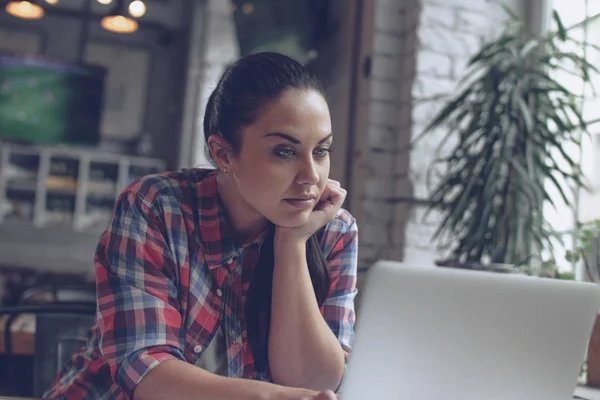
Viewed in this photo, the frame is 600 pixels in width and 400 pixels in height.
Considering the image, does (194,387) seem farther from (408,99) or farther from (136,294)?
(408,99)

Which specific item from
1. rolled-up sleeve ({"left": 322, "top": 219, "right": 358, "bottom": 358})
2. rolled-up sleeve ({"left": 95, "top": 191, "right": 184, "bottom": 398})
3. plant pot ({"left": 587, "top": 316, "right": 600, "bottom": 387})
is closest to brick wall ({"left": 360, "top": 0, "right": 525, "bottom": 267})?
plant pot ({"left": 587, "top": 316, "right": 600, "bottom": 387})

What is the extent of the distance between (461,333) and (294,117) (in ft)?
1.64

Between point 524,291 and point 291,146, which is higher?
point 291,146

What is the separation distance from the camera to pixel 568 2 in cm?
245

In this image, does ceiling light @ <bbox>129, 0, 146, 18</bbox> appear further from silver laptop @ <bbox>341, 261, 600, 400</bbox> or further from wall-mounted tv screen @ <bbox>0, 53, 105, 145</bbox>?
silver laptop @ <bbox>341, 261, 600, 400</bbox>

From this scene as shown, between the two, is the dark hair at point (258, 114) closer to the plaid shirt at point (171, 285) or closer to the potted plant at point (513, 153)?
the plaid shirt at point (171, 285)

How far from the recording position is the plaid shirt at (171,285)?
3.25 ft

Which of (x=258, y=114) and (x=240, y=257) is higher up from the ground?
(x=258, y=114)

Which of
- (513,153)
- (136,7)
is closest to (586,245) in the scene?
(513,153)

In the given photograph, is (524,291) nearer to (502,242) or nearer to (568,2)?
(502,242)

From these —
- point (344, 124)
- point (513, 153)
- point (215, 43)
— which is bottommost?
point (513, 153)

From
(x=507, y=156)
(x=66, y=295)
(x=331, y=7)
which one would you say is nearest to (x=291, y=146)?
(x=507, y=156)

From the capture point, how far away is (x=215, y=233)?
117cm

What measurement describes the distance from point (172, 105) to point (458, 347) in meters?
5.24
